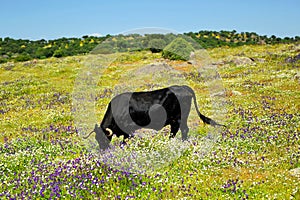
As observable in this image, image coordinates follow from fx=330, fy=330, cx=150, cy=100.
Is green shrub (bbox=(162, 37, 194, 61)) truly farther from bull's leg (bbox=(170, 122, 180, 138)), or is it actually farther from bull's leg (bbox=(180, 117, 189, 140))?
bull's leg (bbox=(170, 122, 180, 138))

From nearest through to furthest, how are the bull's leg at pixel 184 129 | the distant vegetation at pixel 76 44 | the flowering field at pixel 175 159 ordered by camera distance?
1. the flowering field at pixel 175 159
2. the bull's leg at pixel 184 129
3. the distant vegetation at pixel 76 44

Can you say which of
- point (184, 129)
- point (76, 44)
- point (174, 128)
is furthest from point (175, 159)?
point (76, 44)

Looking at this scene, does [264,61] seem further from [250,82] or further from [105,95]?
[105,95]

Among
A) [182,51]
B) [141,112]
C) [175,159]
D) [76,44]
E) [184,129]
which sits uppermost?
[76,44]

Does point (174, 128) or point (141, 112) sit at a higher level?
point (141, 112)

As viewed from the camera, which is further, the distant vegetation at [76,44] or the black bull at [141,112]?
the distant vegetation at [76,44]

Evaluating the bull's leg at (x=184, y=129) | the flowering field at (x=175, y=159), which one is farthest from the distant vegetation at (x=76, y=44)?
the bull's leg at (x=184, y=129)

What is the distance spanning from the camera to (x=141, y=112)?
1126cm

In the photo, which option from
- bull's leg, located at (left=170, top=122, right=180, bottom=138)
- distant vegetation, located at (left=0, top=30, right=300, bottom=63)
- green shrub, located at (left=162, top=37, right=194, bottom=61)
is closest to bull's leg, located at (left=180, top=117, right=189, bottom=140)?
bull's leg, located at (left=170, top=122, right=180, bottom=138)

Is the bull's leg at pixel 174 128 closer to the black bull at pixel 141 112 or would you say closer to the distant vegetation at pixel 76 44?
the black bull at pixel 141 112

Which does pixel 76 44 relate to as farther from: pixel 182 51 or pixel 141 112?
pixel 141 112

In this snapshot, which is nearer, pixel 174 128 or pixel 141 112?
pixel 141 112

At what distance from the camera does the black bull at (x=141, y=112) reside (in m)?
11.3

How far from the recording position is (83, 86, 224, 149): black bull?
37.0ft
